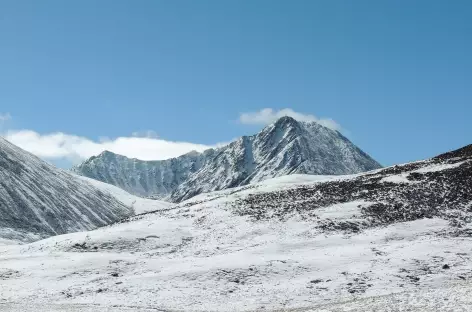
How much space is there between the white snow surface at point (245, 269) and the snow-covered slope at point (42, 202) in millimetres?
53336

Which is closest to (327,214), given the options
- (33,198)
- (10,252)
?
(10,252)

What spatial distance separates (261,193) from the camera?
62.5 metres

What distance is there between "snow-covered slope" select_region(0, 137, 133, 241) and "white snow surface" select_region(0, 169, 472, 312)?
175 feet

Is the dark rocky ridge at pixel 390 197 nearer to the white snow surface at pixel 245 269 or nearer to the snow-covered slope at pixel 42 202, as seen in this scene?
the white snow surface at pixel 245 269

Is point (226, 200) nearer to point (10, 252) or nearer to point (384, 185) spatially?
point (384, 185)

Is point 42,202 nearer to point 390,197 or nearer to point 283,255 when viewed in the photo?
point 390,197

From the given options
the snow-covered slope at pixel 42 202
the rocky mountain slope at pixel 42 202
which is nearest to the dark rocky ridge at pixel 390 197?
the rocky mountain slope at pixel 42 202

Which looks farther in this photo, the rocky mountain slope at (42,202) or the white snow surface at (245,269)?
the rocky mountain slope at (42,202)

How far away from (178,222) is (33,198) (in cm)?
8045

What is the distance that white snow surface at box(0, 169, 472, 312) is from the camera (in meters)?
30.6

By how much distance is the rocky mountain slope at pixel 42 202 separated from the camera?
106m

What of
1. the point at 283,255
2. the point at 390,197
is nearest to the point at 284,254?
the point at 283,255

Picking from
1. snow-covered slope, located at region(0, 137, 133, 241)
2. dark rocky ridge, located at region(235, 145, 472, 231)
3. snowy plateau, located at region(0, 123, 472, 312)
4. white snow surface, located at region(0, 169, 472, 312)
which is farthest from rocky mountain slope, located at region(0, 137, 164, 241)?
dark rocky ridge, located at region(235, 145, 472, 231)

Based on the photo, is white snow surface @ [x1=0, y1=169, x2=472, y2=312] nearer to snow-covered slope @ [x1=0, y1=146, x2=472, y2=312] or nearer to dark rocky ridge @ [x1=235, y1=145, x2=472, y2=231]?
snow-covered slope @ [x1=0, y1=146, x2=472, y2=312]
